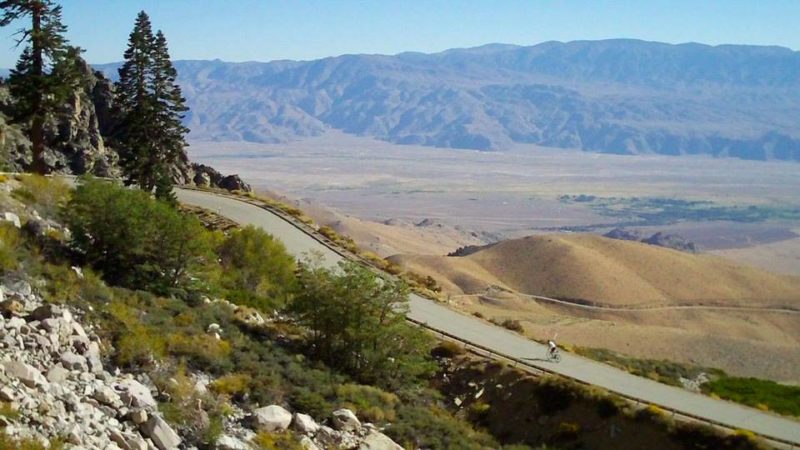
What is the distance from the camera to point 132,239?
21.2m

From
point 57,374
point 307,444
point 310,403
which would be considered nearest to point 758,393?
point 310,403

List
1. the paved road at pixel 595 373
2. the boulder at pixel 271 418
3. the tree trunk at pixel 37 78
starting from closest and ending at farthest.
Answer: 1. the boulder at pixel 271 418
2. the paved road at pixel 595 373
3. the tree trunk at pixel 37 78

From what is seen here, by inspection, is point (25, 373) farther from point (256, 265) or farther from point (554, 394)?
point (256, 265)

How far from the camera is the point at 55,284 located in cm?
1742

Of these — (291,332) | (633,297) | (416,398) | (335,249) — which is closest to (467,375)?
(416,398)

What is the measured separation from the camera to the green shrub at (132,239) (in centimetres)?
2095

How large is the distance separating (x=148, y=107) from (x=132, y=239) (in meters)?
15.8

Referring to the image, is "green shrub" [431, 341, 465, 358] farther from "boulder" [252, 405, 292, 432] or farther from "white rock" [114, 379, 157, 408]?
"white rock" [114, 379, 157, 408]

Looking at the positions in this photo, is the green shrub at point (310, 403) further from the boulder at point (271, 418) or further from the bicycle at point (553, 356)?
the bicycle at point (553, 356)

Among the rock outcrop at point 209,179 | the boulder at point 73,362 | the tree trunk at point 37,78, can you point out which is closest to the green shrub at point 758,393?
the boulder at point 73,362

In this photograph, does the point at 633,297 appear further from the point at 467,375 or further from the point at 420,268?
the point at 467,375

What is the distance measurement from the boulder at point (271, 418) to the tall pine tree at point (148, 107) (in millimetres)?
20662

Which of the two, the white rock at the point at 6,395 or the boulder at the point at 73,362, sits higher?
the white rock at the point at 6,395

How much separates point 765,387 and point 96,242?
75.6ft
